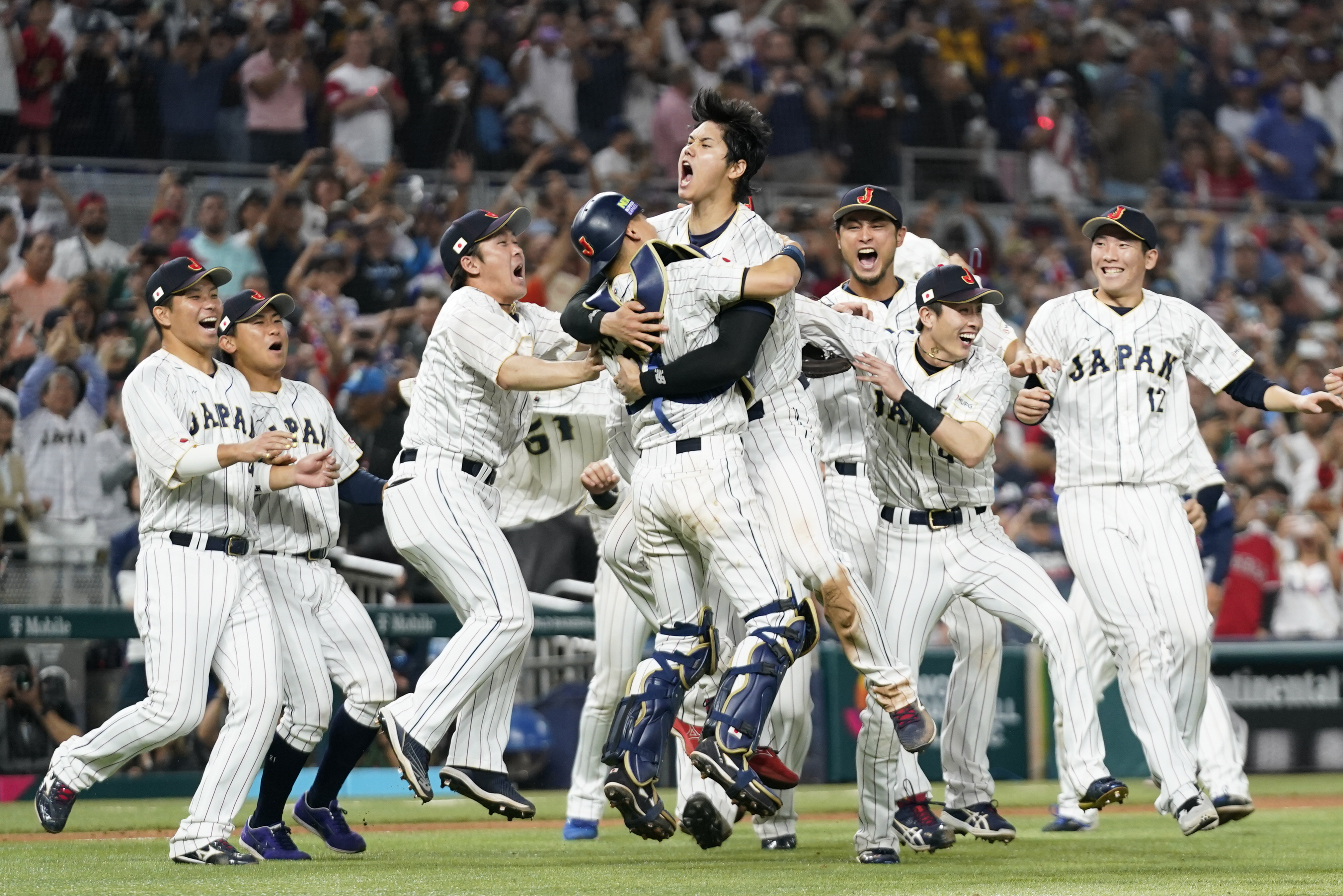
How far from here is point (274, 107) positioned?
13.4 metres

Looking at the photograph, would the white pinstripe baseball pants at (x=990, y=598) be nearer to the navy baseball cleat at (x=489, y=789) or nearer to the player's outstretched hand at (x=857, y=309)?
the player's outstretched hand at (x=857, y=309)

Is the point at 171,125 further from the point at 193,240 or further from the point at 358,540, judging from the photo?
the point at 358,540

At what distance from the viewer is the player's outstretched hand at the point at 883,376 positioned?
591 centimetres

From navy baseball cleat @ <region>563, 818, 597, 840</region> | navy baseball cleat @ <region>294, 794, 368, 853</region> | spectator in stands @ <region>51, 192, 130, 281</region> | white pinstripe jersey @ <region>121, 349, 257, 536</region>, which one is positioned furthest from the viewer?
spectator in stands @ <region>51, 192, 130, 281</region>

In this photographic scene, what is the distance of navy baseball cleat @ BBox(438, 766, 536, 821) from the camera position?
5.83 meters

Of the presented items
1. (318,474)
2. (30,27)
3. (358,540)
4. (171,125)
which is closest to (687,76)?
(171,125)

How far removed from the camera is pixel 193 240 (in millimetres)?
12070

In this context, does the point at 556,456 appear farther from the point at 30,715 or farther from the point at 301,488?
the point at 30,715

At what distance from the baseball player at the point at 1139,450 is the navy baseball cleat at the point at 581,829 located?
2.31 meters

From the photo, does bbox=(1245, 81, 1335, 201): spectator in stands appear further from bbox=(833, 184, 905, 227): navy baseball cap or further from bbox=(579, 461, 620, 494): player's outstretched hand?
bbox=(579, 461, 620, 494): player's outstretched hand

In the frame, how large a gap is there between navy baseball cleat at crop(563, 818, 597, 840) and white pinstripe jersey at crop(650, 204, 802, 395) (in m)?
2.52

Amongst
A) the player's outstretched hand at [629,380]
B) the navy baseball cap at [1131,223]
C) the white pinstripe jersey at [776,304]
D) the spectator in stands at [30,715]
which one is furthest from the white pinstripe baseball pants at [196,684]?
the spectator in stands at [30,715]

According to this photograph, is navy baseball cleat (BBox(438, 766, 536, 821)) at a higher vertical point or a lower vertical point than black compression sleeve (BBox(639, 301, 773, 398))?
lower

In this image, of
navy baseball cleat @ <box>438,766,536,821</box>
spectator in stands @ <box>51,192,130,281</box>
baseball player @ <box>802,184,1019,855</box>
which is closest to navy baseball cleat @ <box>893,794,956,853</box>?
baseball player @ <box>802,184,1019,855</box>
